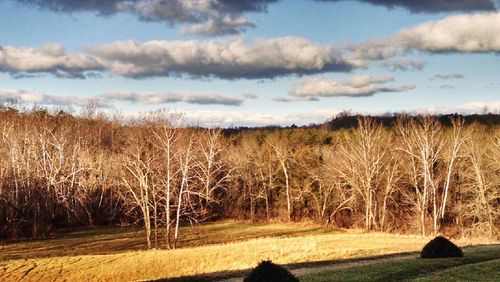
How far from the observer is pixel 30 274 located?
40.2 metres

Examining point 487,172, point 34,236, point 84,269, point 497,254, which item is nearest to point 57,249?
point 34,236

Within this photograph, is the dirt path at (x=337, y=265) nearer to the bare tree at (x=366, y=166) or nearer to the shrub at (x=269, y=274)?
the shrub at (x=269, y=274)

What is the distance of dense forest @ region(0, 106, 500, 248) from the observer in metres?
67.1

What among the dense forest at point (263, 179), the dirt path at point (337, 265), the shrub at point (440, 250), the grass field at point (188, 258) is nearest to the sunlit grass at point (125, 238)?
the grass field at point (188, 258)

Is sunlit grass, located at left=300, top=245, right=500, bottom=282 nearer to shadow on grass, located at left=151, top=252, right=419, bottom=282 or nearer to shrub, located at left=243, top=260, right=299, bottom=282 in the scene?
shrub, located at left=243, top=260, right=299, bottom=282

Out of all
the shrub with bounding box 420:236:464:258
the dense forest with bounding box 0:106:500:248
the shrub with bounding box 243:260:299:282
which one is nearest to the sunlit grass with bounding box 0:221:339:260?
the dense forest with bounding box 0:106:500:248

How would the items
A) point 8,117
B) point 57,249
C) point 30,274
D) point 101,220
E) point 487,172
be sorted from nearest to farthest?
point 30,274 → point 57,249 → point 487,172 → point 101,220 → point 8,117

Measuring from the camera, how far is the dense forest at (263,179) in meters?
67.1

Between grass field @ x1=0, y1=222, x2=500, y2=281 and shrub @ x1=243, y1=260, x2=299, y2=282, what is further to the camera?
grass field @ x1=0, y1=222, x2=500, y2=281

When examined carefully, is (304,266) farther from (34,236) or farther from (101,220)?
(101,220)

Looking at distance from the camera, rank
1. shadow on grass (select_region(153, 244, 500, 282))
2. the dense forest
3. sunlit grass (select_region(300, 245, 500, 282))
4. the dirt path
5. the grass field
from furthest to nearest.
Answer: the dense forest, the grass field, the dirt path, shadow on grass (select_region(153, 244, 500, 282)), sunlit grass (select_region(300, 245, 500, 282))

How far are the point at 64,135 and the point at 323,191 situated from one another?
1859 inches

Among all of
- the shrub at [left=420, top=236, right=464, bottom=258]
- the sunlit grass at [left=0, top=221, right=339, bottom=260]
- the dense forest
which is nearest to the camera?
the shrub at [left=420, top=236, right=464, bottom=258]

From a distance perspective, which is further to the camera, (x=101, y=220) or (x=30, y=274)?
(x=101, y=220)
